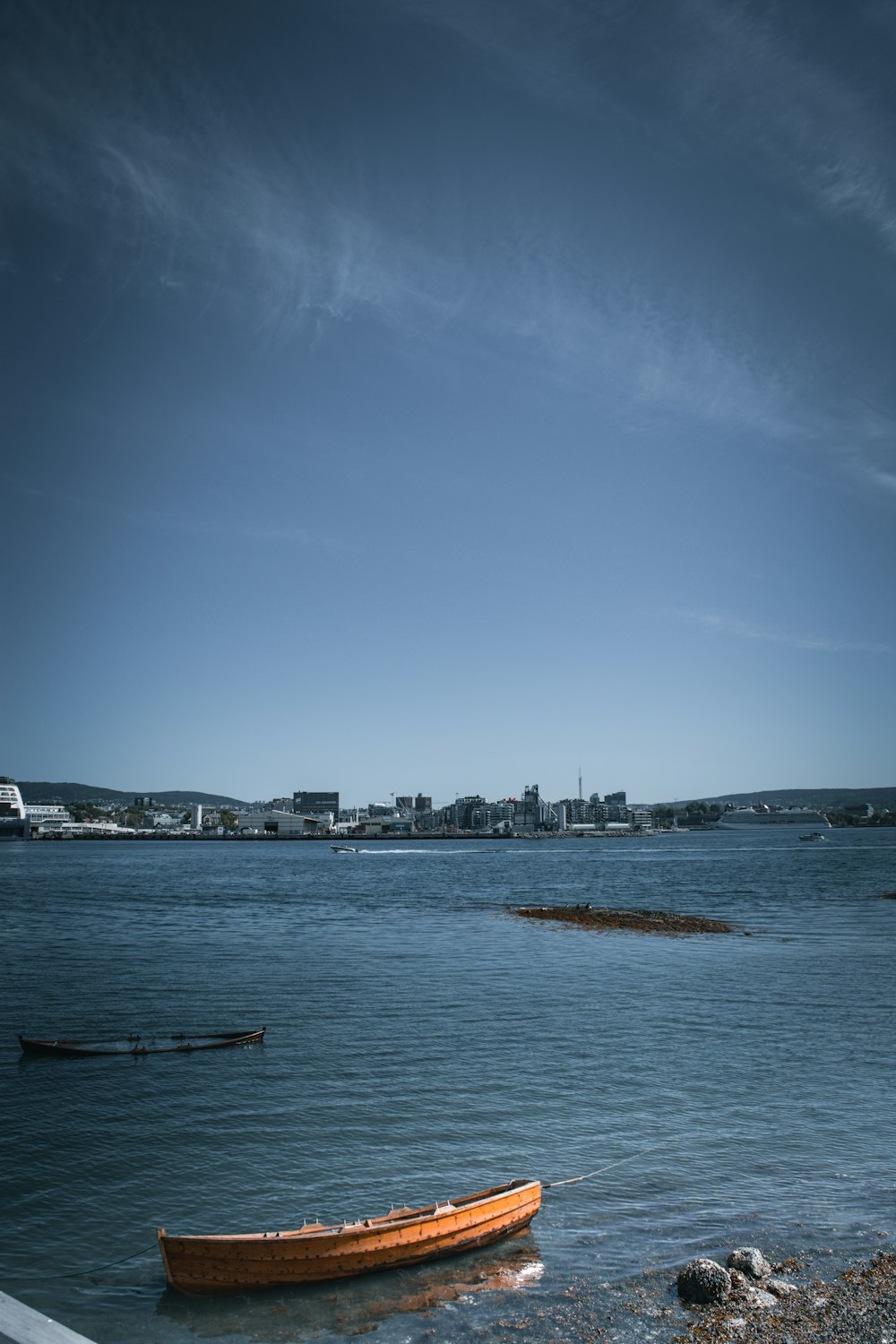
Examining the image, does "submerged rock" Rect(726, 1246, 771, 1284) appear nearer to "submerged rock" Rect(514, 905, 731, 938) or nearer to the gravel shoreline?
the gravel shoreline

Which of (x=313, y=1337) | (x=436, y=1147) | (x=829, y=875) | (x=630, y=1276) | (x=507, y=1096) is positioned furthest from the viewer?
(x=829, y=875)

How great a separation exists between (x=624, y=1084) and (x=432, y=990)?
43.8 ft

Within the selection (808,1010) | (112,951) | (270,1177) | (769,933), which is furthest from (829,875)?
(270,1177)

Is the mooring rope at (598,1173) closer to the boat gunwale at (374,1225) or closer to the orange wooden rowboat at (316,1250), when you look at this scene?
the boat gunwale at (374,1225)

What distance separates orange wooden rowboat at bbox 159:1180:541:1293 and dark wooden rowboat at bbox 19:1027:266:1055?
514 inches

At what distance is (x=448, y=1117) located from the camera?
63.6 ft

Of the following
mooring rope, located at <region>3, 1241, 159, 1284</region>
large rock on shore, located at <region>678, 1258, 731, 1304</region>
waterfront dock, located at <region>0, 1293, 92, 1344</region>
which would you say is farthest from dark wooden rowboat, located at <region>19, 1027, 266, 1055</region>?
large rock on shore, located at <region>678, 1258, 731, 1304</region>

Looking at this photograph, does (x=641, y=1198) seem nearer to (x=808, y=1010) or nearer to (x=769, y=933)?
(x=808, y=1010)

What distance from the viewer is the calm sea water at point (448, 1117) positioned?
41.1ft

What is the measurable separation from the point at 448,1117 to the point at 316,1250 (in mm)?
7337

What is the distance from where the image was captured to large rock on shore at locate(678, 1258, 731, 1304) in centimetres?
1181

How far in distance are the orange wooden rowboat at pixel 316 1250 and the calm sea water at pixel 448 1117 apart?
0.80ft

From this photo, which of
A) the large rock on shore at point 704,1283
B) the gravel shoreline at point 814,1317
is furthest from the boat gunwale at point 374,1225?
the gravel shoreline at point 814,1317

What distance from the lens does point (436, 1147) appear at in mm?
17578
